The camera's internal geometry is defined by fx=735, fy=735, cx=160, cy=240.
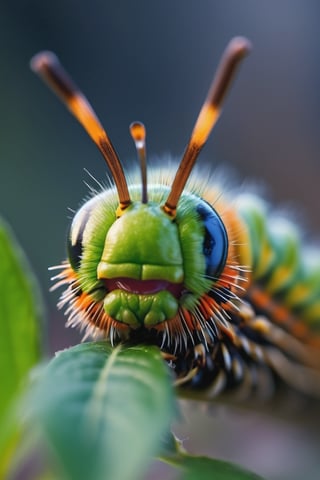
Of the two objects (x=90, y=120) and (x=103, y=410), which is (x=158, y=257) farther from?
(x=103, y=410)

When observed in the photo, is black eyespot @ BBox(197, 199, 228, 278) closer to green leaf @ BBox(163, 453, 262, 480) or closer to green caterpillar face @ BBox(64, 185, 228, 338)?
green caterpillar face @ BBox(64, 185, 228, 338)

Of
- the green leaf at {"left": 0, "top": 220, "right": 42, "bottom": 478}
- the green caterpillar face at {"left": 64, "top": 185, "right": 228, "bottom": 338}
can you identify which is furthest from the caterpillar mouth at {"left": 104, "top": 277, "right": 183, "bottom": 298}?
the green leaf at {"left": 0, "top": 220, "right": 42, "bottom": 478}

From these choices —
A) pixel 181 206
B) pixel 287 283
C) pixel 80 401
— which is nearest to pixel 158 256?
pixel 181 206

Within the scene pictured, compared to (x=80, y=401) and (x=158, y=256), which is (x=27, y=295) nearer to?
(x=158, y=256)

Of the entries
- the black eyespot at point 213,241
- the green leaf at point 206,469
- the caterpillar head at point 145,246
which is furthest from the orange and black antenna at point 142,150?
the green leaf at point 206,469

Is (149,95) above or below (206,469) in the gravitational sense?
above

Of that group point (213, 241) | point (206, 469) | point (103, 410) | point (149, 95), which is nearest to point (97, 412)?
point (103, 410)
